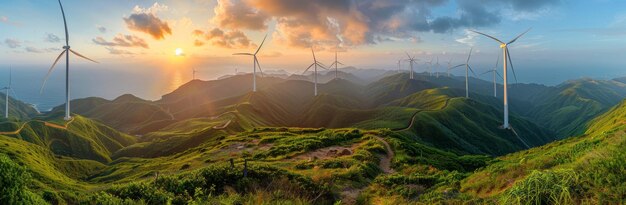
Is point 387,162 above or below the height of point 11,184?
below

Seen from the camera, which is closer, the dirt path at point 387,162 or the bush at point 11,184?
the bush at point 11,184

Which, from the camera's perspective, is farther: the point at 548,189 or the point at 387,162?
the point at 387,162

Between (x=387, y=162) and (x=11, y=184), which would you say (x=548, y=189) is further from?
(x=387, y=162)

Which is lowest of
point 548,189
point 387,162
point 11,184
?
point 387,162

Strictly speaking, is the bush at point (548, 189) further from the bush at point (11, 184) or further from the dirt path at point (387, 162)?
the dirt path at point (387, 162)

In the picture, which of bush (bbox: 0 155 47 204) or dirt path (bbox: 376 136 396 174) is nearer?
bush (bbox: 0 155 47 204)

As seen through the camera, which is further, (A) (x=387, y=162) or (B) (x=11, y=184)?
(A) (x=387, y=162)

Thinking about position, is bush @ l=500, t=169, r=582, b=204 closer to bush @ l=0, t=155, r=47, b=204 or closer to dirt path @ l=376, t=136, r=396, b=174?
bush @ l=0, t=155, r=47, b=204

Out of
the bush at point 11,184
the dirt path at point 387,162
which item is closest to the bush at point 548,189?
the bush at point 11,184

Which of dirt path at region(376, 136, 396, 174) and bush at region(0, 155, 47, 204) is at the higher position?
bush at region(0, 155, 47, 204)

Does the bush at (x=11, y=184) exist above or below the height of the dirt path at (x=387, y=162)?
above

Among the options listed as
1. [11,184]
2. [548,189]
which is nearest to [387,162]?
[548,189]

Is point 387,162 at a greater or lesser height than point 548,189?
lesser

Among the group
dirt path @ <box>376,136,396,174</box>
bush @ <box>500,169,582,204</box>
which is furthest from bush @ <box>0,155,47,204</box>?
dirt path @ <box>376,136,396,174</box>
